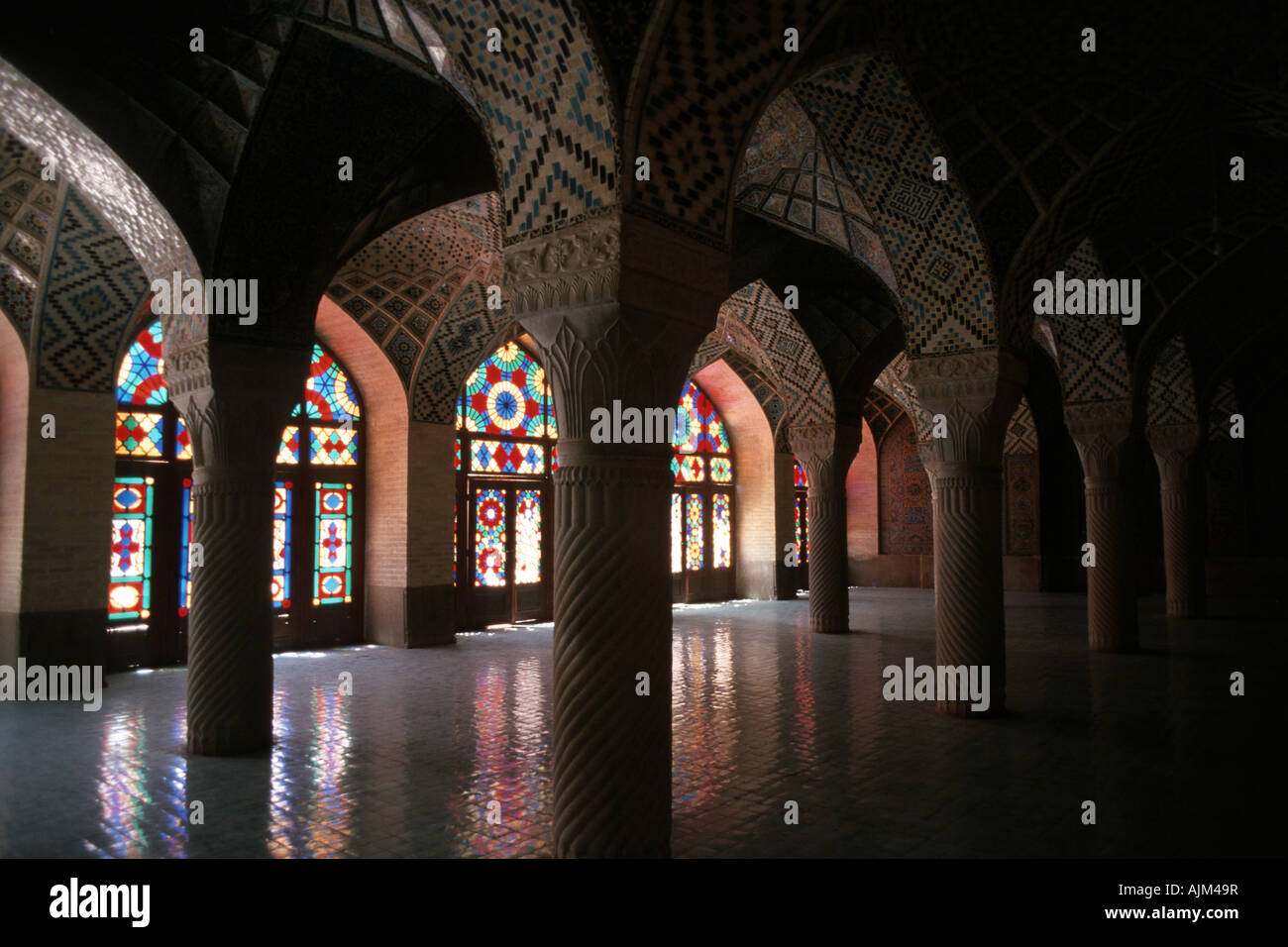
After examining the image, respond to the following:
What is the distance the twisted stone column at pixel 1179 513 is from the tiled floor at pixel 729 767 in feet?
14.1

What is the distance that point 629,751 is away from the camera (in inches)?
145

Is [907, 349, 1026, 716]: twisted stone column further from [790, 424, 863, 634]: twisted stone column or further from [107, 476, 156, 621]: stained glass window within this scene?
[107, 476, 156, 621]: stained glass window

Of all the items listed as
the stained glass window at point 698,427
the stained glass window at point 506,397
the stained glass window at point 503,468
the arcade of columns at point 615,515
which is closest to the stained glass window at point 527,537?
the stained glass window at point 503,468

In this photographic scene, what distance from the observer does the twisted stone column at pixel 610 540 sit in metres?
3.66

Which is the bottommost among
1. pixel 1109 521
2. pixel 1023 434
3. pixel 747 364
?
pixel 1109 521

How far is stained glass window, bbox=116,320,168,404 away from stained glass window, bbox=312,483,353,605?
211 cm

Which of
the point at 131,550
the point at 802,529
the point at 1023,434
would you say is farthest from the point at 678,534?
the point at 131,550

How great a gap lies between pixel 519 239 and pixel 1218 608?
15401mm

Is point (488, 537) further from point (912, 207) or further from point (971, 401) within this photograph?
point (912, 207)

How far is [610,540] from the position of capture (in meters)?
3.73

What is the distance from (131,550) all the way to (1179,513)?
44.5ft

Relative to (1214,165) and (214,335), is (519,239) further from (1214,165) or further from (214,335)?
(1214,165)

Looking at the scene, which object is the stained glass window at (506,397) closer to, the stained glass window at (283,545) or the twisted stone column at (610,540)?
the stained glass window at (283,545)

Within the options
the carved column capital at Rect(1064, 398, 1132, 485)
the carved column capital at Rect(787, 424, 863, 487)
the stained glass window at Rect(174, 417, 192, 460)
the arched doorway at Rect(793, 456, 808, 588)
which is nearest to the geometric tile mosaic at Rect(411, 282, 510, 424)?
the stained glass window at Rect(174, 417, 192, 460)
